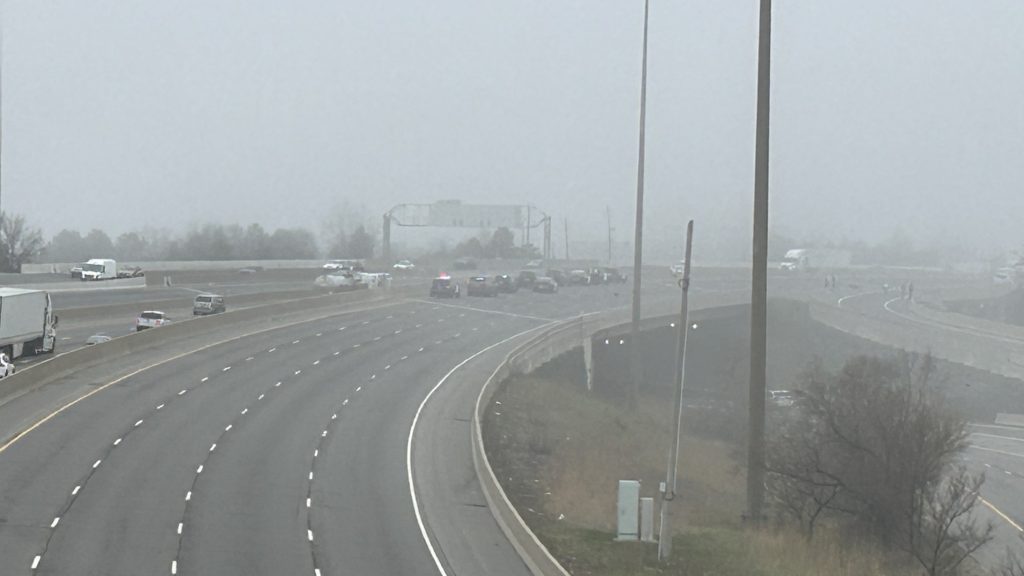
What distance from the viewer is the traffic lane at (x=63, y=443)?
21.8 metres

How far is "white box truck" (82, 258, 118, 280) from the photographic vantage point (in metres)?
81.1

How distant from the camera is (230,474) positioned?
89.5 ft

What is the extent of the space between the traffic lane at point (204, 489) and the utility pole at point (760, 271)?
27.1ft

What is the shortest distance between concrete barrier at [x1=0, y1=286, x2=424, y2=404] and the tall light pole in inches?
921

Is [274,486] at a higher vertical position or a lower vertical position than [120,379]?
lower

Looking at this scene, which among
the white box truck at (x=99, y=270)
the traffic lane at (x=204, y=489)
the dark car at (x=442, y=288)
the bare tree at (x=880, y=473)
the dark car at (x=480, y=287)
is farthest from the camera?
the dark car at (x=480, y=287)

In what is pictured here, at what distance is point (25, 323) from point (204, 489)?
21.1m

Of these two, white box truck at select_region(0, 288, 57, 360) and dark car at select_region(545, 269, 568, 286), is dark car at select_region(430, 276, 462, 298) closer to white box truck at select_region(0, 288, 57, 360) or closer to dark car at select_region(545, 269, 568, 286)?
dark car at select_region(545, 269, 568, 286)

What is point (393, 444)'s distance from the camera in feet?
107

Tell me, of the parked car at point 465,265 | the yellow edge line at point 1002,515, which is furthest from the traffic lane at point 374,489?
the parked car at point 465,265

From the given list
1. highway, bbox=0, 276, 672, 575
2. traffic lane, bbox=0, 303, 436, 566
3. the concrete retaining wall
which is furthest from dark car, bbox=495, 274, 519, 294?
traffic lane, bbox=0, 303, 436, 566

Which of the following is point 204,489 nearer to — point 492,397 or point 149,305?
point 492,397

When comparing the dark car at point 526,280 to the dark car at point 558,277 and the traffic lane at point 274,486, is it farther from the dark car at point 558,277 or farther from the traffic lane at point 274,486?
the traffic lane at point 274,486

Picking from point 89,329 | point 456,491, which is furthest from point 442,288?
point 456,491
